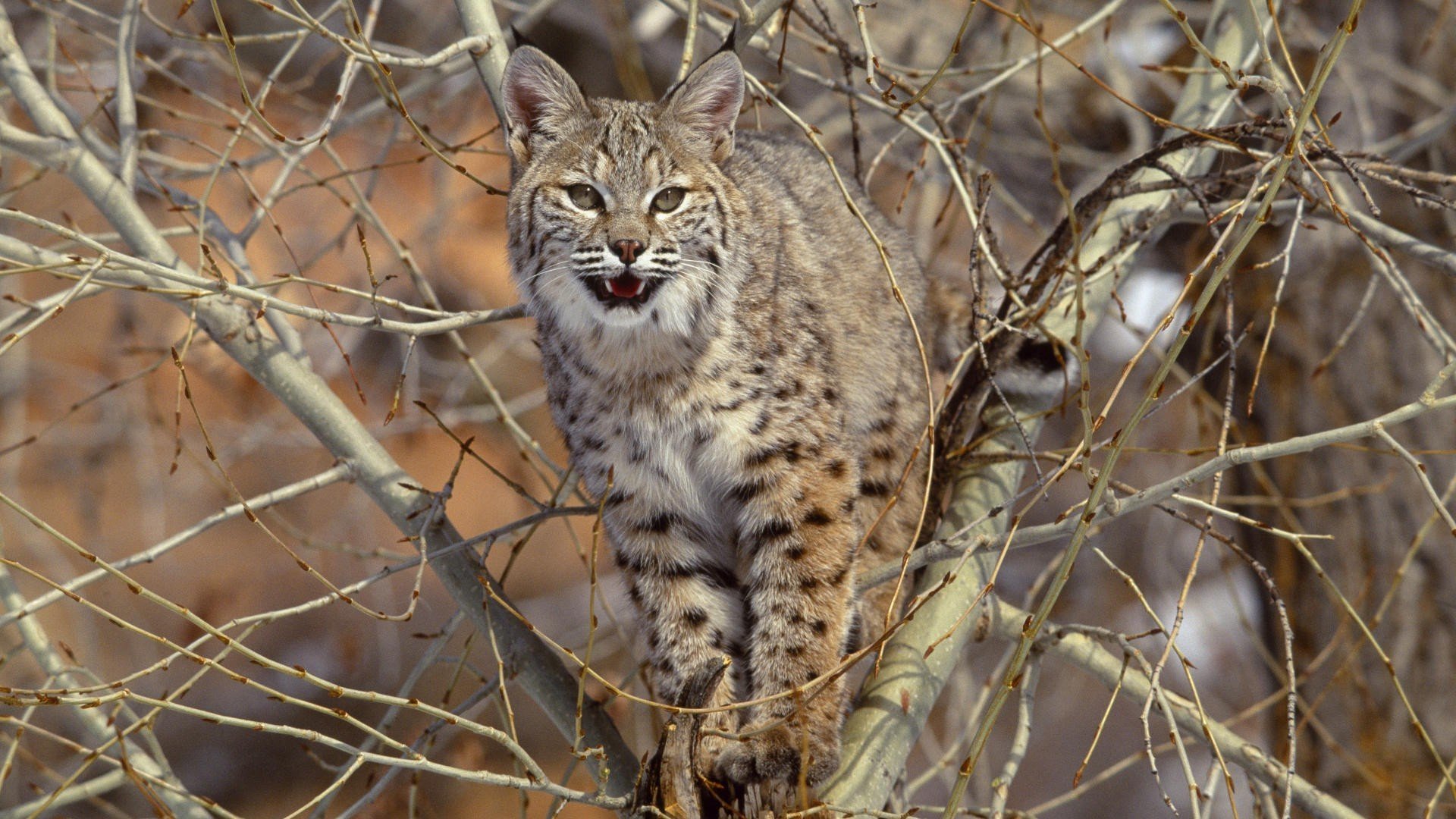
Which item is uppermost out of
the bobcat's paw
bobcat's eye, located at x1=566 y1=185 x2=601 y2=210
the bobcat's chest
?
bobcat's eye, located at x1=566 y1=185 x2=601 y2=210

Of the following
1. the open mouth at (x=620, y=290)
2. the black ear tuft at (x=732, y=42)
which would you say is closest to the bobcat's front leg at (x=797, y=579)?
the open mouth at (x=620, y=290)

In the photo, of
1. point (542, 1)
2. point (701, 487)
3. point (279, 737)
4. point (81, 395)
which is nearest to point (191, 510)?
point (81, 395)

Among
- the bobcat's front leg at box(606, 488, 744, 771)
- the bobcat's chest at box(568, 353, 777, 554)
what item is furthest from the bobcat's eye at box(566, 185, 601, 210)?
the bobcat's front leg at box(606, 488, 744, 771)

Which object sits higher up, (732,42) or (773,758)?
(732,42)

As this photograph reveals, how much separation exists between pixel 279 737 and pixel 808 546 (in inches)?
268

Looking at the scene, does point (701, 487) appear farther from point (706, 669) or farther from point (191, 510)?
point (191, 510)

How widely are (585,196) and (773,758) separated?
1598 mm

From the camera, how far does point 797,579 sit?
3383 millimetres

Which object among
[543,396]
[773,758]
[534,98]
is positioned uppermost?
[543,396]

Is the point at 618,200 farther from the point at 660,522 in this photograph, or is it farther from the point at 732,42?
the point at 660,522

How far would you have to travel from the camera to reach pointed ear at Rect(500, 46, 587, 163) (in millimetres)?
3369

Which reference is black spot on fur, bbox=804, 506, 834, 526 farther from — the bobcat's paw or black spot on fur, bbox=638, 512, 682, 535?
the bobcat's paw

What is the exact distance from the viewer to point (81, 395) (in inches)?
368

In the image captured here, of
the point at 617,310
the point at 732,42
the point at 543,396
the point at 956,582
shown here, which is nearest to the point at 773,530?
the point at 956,582
